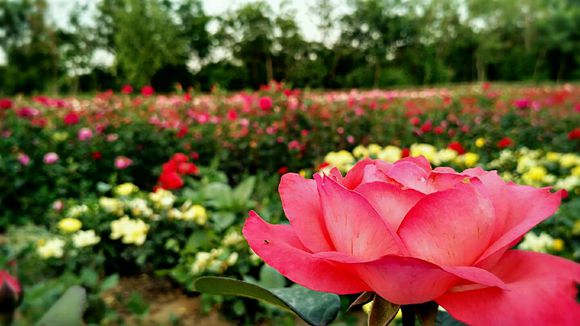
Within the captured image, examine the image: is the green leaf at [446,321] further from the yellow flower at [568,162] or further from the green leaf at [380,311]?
the yellow flower at [568,162]

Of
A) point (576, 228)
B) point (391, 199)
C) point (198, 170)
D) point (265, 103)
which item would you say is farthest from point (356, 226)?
point (265, 103)

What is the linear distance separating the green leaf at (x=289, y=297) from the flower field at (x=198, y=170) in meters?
0.79

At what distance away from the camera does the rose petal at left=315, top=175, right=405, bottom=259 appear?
264mm

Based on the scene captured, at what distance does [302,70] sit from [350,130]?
15.9 metres

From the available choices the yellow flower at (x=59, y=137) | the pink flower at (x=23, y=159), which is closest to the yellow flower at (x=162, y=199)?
the pink flower at (x=23, y=159)

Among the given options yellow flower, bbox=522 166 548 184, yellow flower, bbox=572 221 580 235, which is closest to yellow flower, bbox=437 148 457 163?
yellow flower, bbox=522 166 548 184

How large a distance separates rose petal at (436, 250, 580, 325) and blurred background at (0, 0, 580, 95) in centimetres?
1644

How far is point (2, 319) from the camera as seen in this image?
0.21 m

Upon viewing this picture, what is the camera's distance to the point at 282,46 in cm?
2011

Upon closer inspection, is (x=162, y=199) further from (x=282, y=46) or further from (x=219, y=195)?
(x=282, y=46)

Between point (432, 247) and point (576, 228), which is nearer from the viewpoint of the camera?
point (432, 247)

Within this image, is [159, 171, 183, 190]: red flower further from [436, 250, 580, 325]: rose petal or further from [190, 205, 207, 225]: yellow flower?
[436, 250, 580, 325]: rose petal

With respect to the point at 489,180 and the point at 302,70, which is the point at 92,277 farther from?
the point at 302,70

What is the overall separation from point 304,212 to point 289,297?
0.21 feet
